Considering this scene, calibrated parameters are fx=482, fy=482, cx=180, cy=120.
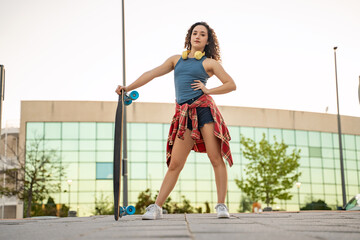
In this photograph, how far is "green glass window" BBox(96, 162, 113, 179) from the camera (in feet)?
109

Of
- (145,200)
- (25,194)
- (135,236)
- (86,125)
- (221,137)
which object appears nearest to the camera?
(135,236)

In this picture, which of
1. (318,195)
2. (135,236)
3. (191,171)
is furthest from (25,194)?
(135,236)

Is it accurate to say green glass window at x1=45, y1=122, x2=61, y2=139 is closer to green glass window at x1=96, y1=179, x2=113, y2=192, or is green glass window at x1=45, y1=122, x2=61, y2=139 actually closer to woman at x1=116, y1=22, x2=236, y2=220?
green glass window at x1=96, y1=179, x2=113, y2=192

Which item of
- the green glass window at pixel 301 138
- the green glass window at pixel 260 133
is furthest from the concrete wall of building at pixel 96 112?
the green glass window at pixel 301 138

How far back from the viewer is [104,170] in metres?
33.2

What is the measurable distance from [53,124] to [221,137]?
30.0m

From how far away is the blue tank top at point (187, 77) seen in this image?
5.09 metres

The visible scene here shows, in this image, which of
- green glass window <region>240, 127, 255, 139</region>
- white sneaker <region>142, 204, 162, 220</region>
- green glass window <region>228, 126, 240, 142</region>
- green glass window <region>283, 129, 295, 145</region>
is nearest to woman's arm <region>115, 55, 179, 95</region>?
white sneaker <region>142, 204, 162, 220</region>

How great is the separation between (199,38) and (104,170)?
28.7 meters

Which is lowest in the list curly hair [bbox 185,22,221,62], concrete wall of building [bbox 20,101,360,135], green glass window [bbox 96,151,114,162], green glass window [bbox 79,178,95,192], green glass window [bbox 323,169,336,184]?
green glass window [bbox 79,178,95,192]

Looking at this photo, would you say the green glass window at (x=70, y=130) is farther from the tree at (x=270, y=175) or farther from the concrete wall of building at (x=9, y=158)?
the tree at (x=270, y=175)

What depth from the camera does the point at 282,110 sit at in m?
37.4

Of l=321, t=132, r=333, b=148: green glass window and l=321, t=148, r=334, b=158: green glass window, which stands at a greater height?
l=321, t=132, r=333, b=148: green glass window

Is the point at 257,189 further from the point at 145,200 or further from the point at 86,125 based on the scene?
the point at 86,125
